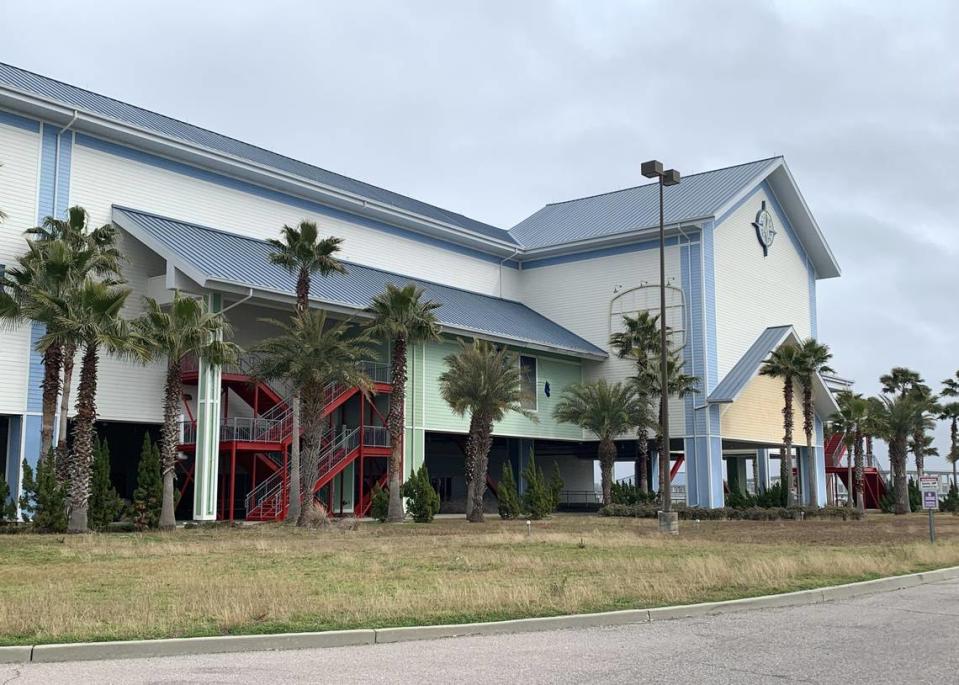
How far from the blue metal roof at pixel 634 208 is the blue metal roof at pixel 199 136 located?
3.03 m

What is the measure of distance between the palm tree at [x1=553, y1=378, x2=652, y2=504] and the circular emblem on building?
45.4 feet

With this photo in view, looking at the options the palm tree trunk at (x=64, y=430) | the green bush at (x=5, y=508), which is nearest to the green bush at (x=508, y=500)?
the palm tree trunk at (x=64, y=430)

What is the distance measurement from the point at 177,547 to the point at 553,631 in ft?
43.9

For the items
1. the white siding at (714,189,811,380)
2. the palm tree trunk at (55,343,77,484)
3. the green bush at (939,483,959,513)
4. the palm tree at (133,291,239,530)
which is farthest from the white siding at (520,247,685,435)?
the palm tree trunk at (55,343,77,484)

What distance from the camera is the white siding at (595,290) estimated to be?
52.3m

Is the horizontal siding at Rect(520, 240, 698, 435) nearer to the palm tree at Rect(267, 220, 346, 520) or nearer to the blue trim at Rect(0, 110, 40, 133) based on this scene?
the palm tree at Rect(267, 220, 346, 520)

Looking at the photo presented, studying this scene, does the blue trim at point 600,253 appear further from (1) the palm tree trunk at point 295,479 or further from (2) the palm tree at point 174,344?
(2) the palm tree at point 174,344

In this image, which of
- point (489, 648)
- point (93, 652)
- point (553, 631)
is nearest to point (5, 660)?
point (93, 652)

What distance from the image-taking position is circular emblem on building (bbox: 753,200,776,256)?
186ft

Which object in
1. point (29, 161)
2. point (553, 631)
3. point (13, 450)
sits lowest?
point (553, 631)

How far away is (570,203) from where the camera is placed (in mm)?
63500

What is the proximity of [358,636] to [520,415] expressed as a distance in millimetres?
38867

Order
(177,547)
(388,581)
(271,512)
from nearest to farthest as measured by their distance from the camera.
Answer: (388,581), (177,547), (271,512)

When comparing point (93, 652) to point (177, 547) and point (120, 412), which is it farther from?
point (120, 412)
